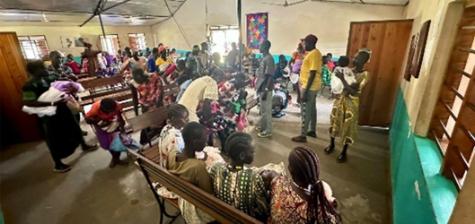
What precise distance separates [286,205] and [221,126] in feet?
5.84

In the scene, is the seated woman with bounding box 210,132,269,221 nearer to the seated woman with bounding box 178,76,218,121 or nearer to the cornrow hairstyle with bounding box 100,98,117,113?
the seated woman with bounding box 178,76,218,121

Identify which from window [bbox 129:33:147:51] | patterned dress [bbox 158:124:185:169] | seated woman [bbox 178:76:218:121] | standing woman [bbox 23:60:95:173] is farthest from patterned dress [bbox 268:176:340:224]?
window [bbox 129:33:147:51]

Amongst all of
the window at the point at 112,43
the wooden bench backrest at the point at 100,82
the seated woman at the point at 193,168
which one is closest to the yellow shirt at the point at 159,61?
the wooden bench backrest at the point at 100,82

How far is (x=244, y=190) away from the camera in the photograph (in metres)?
1.31

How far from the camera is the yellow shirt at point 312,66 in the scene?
297 cm

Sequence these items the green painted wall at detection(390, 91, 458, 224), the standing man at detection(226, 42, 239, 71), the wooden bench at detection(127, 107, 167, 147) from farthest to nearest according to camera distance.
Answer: the standing man at detection(226, 42, 239, 71), the wooden bench at detection(127, 107, 167, 147), the green painted wall at detection(390, 91, 458, 224)

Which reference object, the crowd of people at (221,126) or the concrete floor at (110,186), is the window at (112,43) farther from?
the concrete floor at (110,186)

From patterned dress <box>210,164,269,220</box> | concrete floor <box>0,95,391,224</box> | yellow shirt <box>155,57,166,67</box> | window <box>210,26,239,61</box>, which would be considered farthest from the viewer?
window <box>210,26,239,61</box>

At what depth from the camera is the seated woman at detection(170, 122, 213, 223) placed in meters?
1.42

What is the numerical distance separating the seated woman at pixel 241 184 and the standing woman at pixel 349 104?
1.79 meters

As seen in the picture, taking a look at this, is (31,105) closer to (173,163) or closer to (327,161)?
(173,163)

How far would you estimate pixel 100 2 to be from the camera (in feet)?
20.9

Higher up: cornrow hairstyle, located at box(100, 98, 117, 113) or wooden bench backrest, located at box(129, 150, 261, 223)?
cornrow hairstyle, located at box(100, 98, 117, 113)

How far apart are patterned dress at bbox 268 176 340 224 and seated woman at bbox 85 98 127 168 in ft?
7.33
